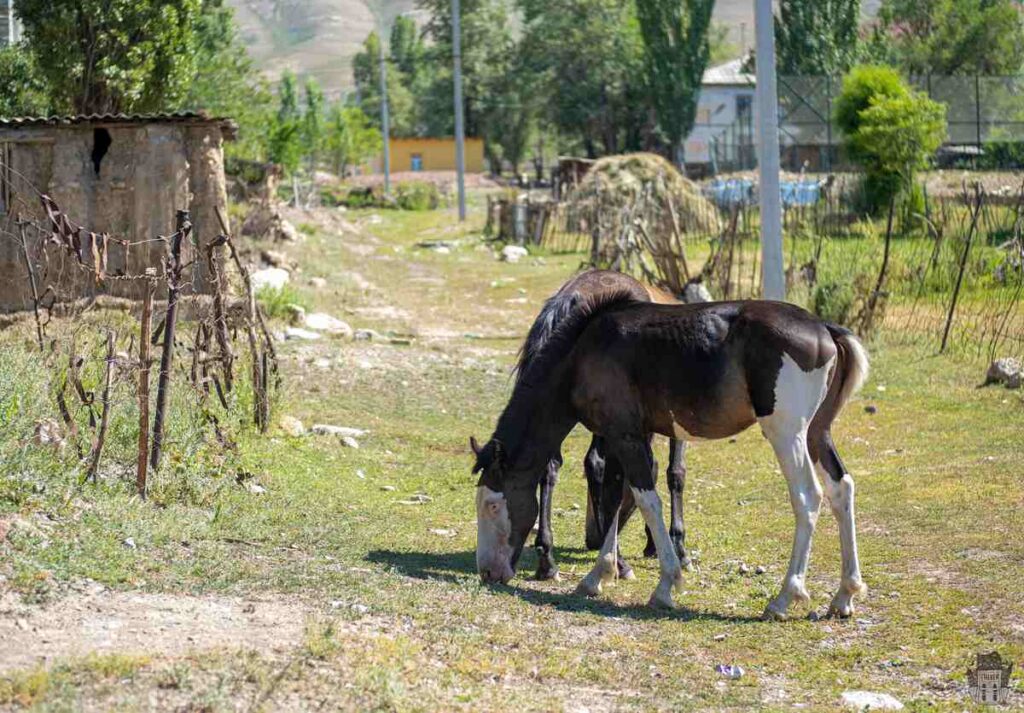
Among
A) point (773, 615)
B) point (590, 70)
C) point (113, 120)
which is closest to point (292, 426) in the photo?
point (113, 120)

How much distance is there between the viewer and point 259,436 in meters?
10.8

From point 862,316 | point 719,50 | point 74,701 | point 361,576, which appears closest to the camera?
point 74,701

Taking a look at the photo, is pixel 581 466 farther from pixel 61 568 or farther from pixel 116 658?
pixel 116 658

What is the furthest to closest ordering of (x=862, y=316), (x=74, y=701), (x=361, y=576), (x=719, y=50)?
(x=719, y=50)
(x=862, y=316)
(x=361, y=576)
(x=74, y=701)

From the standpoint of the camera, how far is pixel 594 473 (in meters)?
8.32

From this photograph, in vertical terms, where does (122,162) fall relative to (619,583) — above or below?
above

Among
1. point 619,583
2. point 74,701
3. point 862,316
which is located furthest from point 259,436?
point 862,316

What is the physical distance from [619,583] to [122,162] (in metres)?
9.36

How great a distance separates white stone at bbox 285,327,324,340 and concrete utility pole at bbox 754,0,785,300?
19.6ft

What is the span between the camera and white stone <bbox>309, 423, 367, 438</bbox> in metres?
11.7

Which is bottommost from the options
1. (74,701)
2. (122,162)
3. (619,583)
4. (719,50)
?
(619,583)

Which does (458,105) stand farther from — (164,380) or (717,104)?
(164,380)

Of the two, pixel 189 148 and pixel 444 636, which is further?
pixel 189 148

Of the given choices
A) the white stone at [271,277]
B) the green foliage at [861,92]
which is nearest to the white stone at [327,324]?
the white stone at [271,277]
